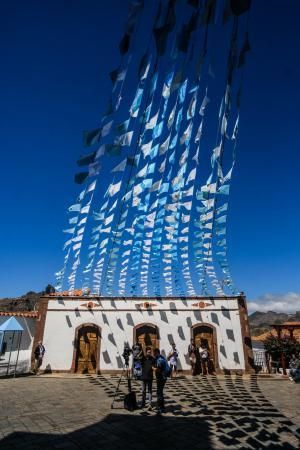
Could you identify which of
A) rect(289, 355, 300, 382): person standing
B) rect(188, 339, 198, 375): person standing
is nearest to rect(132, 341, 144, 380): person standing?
rect(188, 339, 198, 375): person standing

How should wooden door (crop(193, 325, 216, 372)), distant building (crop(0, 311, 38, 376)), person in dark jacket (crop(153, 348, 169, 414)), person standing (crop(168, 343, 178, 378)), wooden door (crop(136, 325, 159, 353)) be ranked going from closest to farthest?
person in dark jacket (crop(153, 348, 169, 414))
person standing (crop(168, 343, 178, 378))
wooden door (crop(193, 325, 216, 372))
wooden door (crop(136, 325, 159, 353))
distant building (crop(0, 311, 38, 376))

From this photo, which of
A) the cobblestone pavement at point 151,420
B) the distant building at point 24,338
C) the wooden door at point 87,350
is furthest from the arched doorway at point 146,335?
the distant building at point 24,338

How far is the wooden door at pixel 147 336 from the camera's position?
16.6 meters

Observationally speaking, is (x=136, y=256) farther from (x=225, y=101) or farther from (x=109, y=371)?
(x=225, y=101)

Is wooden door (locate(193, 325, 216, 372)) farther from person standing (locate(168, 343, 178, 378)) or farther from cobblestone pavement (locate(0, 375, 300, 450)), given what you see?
cobblestone pavement (locate(0, 375, 300, 450))

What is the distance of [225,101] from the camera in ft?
18.7

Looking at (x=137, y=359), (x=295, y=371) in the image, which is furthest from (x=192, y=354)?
(x=295, y=371)

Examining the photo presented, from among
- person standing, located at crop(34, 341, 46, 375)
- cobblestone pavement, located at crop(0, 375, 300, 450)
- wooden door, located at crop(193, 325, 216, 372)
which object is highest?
wooden door, located at crop(193, 325, 216, 372)

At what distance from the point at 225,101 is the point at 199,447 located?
22.1ft

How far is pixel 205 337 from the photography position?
16656 millimetres

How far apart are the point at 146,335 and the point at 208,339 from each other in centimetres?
363

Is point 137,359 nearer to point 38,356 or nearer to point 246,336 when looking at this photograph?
point 38,356

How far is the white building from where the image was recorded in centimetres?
1631

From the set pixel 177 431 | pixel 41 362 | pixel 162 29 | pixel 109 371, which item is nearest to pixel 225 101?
pixel 162 29
